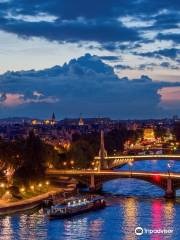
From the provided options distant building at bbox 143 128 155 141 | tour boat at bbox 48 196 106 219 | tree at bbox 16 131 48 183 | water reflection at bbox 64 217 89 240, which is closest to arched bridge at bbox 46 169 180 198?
tree at bbox 16 131 48 183

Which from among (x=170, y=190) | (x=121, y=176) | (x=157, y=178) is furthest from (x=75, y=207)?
(x=121, y=176)

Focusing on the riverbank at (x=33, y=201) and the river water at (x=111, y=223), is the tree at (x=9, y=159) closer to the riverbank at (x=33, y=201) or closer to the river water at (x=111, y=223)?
the riverbank at (x=33, y=201)

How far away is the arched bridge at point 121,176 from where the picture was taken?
56219 millimetres

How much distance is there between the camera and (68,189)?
195ft

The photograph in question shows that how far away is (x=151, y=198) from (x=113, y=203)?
353 centimetres

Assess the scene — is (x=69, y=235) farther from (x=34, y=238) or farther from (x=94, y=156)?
(x=94, y=156)

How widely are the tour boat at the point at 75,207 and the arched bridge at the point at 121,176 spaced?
7.02 m

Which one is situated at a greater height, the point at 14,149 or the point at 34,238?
the point at 14,149

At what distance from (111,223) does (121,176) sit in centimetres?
1638

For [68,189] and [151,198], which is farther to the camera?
[68,189]

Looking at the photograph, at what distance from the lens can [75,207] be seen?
1895 inches

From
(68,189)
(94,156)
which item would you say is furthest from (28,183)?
(94,156)

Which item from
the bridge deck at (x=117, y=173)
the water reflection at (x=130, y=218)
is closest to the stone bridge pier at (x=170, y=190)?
the bridge deck at (x=117, y=173)

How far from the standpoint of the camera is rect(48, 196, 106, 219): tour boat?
46531 millimetres
